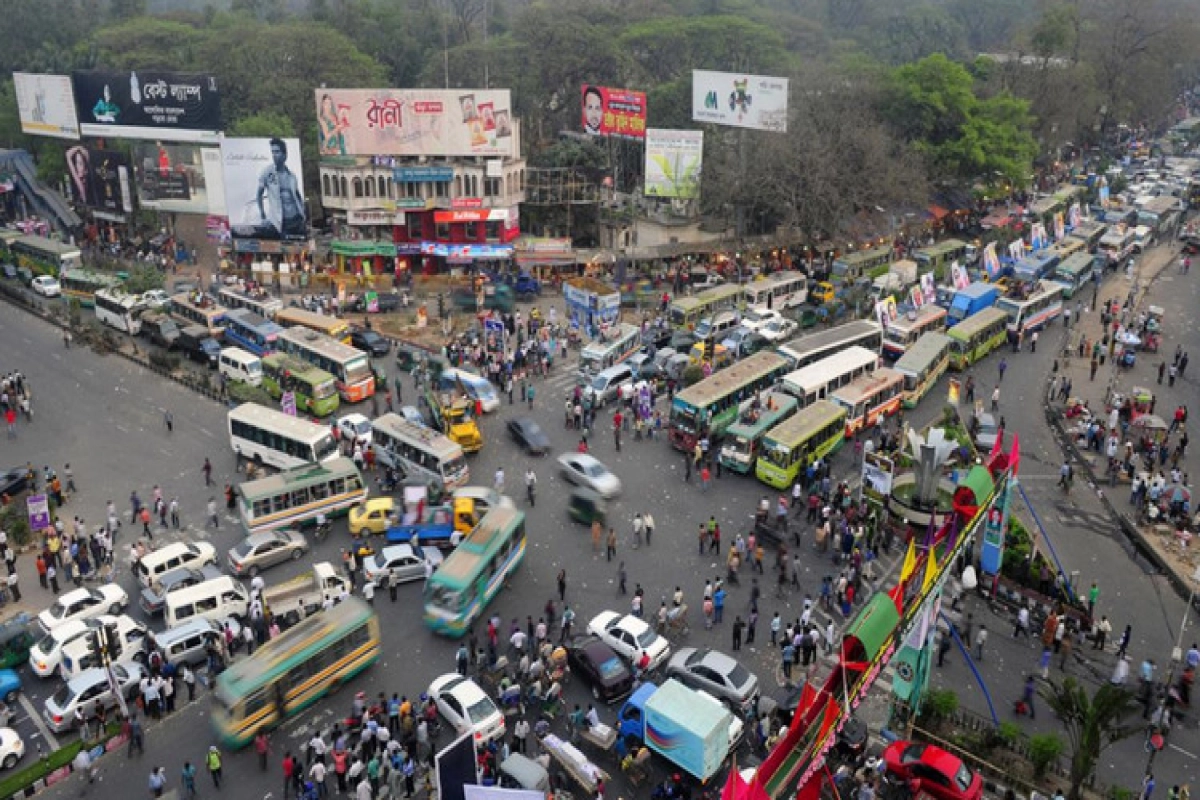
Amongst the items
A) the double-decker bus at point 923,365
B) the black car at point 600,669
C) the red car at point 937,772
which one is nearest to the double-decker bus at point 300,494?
the black car at point 600,669

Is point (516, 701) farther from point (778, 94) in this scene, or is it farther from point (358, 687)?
point (778, 94)

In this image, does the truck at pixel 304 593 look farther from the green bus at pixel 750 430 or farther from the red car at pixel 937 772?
the red car at pixel 937 772

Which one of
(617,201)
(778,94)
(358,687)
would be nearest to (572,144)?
(617,201)

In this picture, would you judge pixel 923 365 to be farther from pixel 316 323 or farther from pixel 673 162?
pixel 316 323

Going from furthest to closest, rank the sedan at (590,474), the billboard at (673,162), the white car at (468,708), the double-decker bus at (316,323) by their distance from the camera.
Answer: the billboard at (673,162), the double-decker bus at (316,323), the sedan at (590,474), the white car at (468,708)

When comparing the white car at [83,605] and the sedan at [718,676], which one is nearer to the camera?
the sedan at [718,676]

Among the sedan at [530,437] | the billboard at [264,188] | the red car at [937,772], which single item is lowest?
the red car at [937,772]

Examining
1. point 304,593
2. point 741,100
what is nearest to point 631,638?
point 304,593
